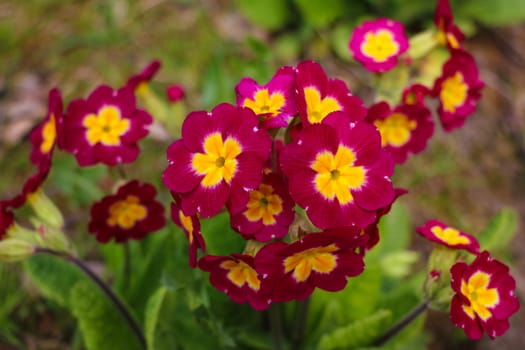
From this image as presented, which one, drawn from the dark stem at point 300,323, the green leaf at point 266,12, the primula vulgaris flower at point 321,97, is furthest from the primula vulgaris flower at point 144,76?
the green leaf at point 266,12

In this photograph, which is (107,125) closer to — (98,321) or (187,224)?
(187,224)

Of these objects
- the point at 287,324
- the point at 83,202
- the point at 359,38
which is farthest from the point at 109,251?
the point at 359,38

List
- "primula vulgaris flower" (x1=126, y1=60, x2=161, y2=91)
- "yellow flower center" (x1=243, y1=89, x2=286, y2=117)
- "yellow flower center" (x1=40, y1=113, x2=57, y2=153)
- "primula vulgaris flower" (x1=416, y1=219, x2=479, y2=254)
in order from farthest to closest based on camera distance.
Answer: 1. "primula vulgaris flower" (x1=126, y1=60, x2=161, y2=91)
2. "yellow flower center" (x1=40, y1=113, x2=57, y2=153)
3. "primula vulgaris flower" (x1=416, y1=219, x2=479, y2=254)
4. "yellow flower center" (x1=243, y1=89, x2=286, y2=117)

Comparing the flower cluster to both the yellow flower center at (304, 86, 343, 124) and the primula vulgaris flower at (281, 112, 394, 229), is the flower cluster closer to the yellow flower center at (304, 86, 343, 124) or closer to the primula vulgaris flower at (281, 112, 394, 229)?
the primula vulgaris flower at (281, 112, 394, 229)

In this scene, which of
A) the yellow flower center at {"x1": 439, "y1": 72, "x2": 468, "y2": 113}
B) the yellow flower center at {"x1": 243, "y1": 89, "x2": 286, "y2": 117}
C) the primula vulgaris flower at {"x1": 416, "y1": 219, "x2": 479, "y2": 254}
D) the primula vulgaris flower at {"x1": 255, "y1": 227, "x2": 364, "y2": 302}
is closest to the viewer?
the primula vulgaris flower at {"x1": 255, "y1": 227, "x2": 364, "y2": 302}

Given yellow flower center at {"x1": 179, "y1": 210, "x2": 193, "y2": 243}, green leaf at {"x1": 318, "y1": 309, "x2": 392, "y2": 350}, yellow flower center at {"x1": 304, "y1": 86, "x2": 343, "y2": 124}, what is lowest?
green leaf at {"x1": 318, "y1": 309, "x2": 392, "y2": 350}

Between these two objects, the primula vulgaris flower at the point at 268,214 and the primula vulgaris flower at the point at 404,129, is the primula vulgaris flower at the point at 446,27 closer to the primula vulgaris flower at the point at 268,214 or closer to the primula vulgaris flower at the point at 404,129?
the primula vulgaris flower at the point at 404,129

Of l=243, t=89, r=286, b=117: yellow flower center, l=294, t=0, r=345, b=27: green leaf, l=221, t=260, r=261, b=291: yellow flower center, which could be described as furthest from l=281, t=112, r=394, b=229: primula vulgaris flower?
l=294, t=0, r=345, b=27: green leaf
